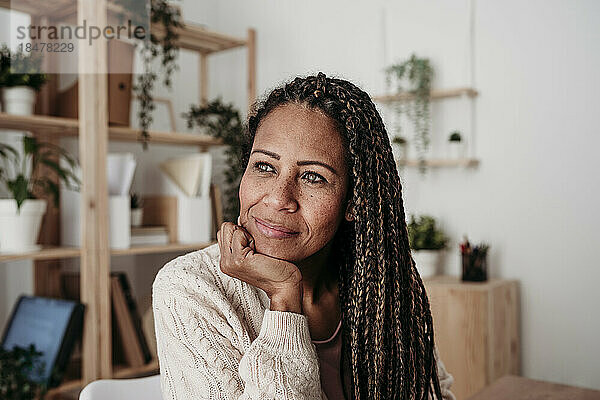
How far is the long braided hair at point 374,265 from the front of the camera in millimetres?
1171

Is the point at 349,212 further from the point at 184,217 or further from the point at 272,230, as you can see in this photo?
the point at 184,217

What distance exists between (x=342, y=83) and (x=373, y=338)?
20.6 inches

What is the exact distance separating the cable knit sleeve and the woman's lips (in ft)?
0.46

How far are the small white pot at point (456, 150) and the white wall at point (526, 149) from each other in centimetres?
6

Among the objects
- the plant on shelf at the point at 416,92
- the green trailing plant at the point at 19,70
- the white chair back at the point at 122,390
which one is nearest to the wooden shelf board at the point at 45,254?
the green trailing plant at the point at 19,70

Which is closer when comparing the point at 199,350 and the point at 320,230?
the point at 199,350

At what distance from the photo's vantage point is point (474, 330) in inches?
97.2

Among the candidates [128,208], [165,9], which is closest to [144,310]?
[128,208]

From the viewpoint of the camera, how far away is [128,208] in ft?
7.58

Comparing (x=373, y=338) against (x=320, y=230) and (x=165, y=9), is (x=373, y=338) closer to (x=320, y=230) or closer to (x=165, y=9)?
(x=320, y=230)

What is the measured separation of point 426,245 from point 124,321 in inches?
54.6

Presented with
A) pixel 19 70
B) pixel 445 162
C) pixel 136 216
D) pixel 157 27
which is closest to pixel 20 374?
pixel 136 216

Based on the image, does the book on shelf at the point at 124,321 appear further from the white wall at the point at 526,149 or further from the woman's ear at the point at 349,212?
the woman's ear at the point at 349,212

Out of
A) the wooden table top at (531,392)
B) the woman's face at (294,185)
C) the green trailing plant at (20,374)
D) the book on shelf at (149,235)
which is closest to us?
the woman's face at (294,185)
